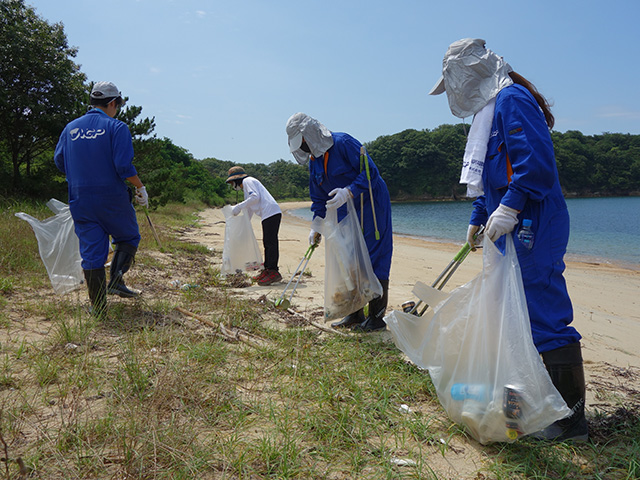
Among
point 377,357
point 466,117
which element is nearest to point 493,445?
point 377,357

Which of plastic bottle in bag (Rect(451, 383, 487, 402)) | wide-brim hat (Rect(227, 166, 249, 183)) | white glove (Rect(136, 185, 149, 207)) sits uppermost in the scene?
wide-brim hat (Rect(227, 166, 249, 183))

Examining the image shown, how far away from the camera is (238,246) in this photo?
5.45 m

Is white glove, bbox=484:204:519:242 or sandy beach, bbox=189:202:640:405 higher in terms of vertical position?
white glove, bbox=484:204:519:242

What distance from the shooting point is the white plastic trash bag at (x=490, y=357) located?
1695mm

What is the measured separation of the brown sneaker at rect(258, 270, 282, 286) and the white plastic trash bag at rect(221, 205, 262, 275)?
0.27m

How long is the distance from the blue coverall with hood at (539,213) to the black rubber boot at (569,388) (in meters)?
0.05

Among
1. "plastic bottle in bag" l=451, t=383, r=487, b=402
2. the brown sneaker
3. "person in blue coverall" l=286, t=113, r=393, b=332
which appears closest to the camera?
"plastic bottle in bag" l=451, t=383, r=487, b=402

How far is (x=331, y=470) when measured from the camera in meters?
1.57

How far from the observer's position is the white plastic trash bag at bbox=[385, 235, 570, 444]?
5.56 ft

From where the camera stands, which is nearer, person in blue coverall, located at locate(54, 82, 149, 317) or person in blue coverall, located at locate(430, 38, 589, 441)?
person in blue coverall, located at locate(430, 38, 589, 441)

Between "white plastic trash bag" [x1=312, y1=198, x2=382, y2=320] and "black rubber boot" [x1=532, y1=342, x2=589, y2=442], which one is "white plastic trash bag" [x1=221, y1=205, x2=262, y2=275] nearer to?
"white plastic trash bag" [x1=312, y1=198, x2=382, y2=320]

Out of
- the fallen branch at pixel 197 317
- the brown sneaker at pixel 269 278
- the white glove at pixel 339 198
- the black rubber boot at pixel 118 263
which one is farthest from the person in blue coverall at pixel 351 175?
the brown sneaker at pixel 269 278

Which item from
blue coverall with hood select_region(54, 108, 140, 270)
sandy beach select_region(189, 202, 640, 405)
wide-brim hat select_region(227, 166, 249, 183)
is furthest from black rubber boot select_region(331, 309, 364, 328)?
wide-brim hat select_region(227, 166, 249, 183)

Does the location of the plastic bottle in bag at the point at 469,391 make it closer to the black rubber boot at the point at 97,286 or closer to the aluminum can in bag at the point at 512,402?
the aluminum can in bag at the point at 512,402
